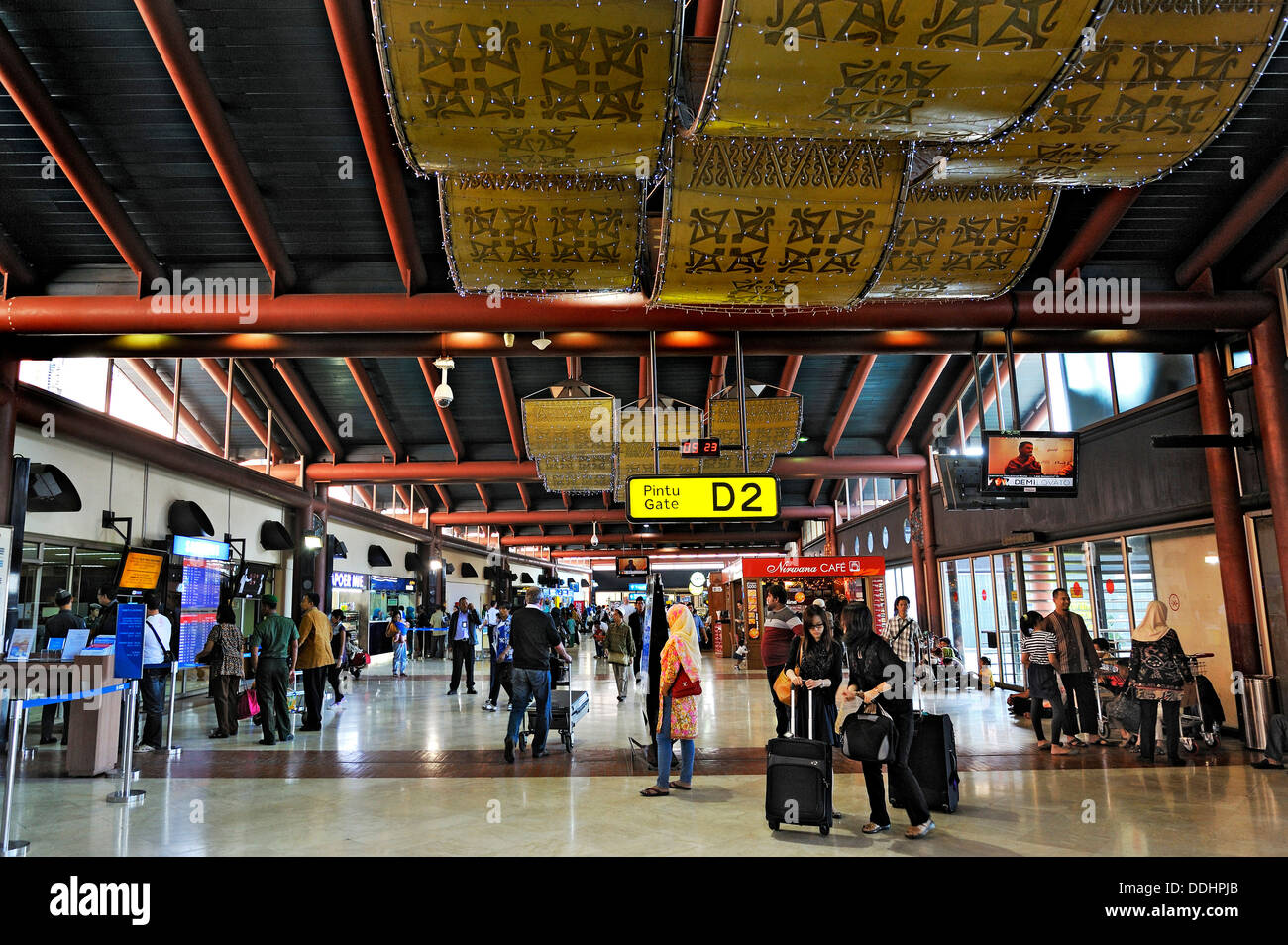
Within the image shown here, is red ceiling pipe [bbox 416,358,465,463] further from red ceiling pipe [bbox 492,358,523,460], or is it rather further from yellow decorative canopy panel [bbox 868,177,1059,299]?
→ yellow decorative canopy panel [bbox 868,177,1059,299]

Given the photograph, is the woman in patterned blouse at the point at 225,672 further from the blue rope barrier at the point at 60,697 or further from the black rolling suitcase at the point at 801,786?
the black rolling suitcase at the point at 801,786

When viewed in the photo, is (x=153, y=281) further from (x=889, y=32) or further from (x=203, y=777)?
(x=889, y=32)

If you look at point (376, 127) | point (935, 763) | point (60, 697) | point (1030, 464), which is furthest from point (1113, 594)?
point (60, 697)

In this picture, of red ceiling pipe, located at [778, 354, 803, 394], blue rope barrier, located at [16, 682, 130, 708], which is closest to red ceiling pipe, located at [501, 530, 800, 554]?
red ceiling pipe, located at [778, 354, 803, 394]

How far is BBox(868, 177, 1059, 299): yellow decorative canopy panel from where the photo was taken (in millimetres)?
6398

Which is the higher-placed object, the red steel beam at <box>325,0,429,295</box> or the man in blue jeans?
the red steel beam at <box>325,0,429,295</box>

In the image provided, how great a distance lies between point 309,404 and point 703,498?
11.2 meters

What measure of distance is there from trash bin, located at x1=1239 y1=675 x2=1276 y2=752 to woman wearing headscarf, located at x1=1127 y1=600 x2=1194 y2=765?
86 cm

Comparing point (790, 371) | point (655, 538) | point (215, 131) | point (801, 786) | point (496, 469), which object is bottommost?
point (801, 786)

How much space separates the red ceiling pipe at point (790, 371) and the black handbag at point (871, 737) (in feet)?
33.9

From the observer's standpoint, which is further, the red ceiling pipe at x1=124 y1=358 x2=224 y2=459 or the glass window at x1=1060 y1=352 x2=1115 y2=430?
the red ceiling pipe at x1=124 y1=358 x2=224 y2=459

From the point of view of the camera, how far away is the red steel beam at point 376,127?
6.59 m

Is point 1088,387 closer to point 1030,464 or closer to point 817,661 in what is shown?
point 1030,464

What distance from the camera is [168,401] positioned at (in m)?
13.0
